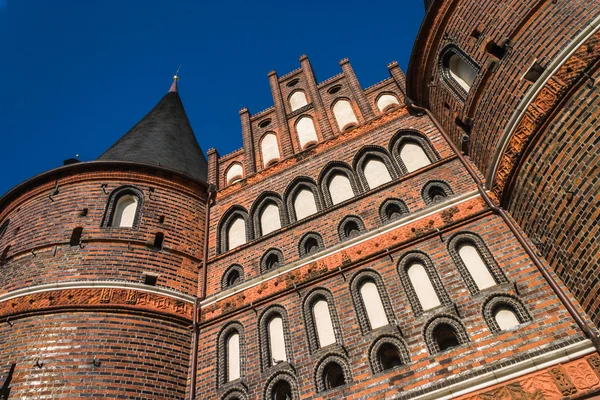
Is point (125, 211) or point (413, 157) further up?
point (125, 211)

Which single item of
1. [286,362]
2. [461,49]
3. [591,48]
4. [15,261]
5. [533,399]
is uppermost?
[461,49]

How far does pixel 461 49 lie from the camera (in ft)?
27.4

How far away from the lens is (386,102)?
442 inches

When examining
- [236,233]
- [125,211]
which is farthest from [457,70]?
[125,211]

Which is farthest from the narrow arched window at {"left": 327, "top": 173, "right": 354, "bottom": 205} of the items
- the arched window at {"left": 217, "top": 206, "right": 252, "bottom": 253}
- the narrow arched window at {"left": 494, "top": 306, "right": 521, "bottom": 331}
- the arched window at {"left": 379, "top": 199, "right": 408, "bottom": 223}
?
the narrow arched window at {"left": 494, "top": 306, "right": 521, "bottom": 331}

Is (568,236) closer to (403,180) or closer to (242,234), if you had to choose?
(403,180)

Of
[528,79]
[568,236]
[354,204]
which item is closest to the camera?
[568,236]

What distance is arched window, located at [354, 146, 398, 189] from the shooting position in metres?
9.32

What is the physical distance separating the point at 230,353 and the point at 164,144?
679cm

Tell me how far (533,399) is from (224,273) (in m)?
5.65

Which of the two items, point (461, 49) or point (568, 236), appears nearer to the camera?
point (568, 236)

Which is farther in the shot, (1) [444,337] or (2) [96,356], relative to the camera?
(2) [96,356]

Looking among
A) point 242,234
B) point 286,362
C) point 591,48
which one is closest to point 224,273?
point 242,234

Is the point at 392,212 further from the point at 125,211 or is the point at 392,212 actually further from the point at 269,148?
the point at 125,211
